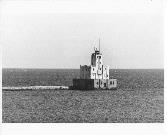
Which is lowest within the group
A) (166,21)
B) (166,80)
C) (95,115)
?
(95,115)

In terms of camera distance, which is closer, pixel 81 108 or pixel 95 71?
pixel 81 108

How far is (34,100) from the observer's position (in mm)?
30469

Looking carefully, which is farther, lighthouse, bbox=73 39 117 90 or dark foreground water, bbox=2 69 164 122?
lighthouse, bbox=73 39 117 90

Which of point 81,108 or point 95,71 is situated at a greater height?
point 95,71

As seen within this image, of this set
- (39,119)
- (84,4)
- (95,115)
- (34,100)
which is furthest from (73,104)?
(84,4)

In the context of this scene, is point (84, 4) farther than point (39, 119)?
No

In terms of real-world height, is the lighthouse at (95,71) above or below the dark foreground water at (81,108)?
above

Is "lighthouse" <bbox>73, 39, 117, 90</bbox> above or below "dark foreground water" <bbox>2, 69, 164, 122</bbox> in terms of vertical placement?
above

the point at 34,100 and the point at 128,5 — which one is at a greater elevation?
the point at 128,5

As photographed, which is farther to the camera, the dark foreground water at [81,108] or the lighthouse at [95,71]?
the lighthouse at [95,71]
